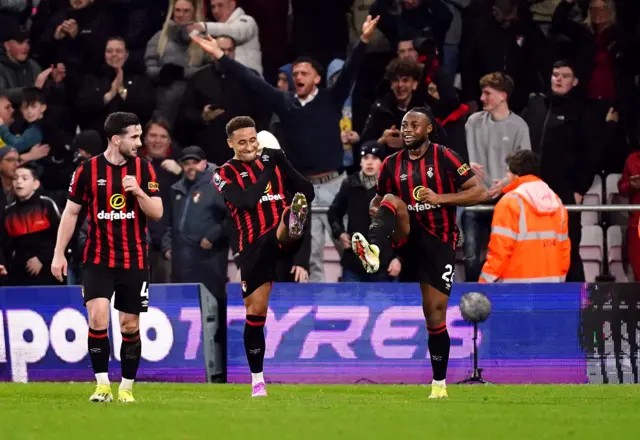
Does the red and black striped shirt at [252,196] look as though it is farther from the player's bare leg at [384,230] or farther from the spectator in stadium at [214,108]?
the spectator in stadium at [214,108]

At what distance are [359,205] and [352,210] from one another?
0.33ft

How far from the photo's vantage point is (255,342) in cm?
1158

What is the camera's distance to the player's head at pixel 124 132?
10969mm

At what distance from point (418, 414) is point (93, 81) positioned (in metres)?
9.62

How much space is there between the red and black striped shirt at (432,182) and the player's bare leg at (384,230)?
120 millimetres

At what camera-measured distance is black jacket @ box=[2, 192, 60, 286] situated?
16.0 m

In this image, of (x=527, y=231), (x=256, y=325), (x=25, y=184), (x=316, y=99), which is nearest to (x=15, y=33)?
(x=25, y=184)

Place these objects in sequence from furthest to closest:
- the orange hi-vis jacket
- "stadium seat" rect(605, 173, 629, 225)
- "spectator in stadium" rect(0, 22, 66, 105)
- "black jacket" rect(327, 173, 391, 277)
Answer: "spectator in stadium" rect(0, 22, 66, 105) → "stadium seat" rect(605, 173, 629, 225) → "black jacket" rect(327, 173, 391, 277) → the orange hi-vis jacket

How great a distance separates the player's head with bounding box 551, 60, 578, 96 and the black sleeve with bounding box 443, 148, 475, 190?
181 inches

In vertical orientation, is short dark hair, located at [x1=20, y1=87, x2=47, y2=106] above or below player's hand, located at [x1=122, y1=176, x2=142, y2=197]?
above

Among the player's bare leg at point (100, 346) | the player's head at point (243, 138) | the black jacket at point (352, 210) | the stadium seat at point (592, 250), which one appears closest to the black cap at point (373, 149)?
the black jacket at point (352, 210)

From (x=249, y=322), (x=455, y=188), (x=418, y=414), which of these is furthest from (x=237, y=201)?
(x=418, y=414)

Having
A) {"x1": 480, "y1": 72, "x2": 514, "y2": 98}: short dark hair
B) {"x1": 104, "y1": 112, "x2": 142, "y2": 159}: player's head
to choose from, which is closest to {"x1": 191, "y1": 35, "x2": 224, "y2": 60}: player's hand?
{"x1": 480, "y1": 72, "x2": 514, "y2": 98}: short dark hair

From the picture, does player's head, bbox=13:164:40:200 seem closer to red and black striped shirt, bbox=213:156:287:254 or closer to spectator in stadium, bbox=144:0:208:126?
spectator in stadium, bbox=144:0:208:126
